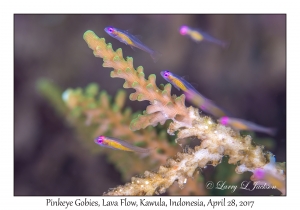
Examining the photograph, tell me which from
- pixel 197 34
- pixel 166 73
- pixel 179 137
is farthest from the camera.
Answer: pixel 197 34

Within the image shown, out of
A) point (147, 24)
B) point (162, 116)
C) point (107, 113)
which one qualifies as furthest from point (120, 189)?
point (147, 24)

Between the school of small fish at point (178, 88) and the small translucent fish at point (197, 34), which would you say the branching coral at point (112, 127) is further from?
the small translucent fish at point (197, 34)

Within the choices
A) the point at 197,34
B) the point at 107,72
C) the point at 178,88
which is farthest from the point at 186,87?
the point at 107,72

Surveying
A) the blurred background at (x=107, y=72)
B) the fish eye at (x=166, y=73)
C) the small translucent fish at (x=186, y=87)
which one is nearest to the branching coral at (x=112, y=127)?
the small translucent fish at (x=186, y=87)

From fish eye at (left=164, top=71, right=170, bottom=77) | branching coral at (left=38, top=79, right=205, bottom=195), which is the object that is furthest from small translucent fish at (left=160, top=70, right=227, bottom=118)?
branching coral at (left=38, top=79, right=205, bottom=195)

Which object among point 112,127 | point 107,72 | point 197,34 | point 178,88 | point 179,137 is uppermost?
point 197,34

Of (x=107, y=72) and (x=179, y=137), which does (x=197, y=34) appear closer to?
(x=107, y=72)

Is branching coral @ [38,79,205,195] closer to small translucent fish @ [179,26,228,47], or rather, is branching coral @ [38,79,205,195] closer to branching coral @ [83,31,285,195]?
branching coral @ [83,31,285,195]
